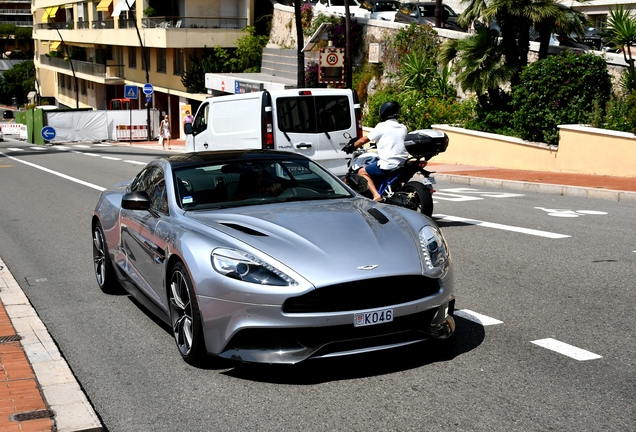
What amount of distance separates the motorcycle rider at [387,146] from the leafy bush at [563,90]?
10.4m

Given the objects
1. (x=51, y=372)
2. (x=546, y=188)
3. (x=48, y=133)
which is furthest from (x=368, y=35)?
(x=51, y=372)

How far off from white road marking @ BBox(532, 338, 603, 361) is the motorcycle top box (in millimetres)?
5225

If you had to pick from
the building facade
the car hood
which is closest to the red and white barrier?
the building facade

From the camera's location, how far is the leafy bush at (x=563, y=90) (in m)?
20.2

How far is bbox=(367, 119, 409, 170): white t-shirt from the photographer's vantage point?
10914mm

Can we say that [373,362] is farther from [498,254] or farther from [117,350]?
[498,254]

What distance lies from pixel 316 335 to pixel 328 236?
75cm

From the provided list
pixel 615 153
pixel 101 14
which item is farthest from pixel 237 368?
pixel 101 14

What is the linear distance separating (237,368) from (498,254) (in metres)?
4.69

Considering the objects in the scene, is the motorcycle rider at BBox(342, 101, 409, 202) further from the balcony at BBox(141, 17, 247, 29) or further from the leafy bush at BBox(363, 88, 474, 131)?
the balcony at BBox(141, 17, 247, 29)

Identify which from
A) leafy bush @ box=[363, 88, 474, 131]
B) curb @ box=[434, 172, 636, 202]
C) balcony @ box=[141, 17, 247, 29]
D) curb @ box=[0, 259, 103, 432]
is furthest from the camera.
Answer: balcony @ box=[141, 17, 247, 29]

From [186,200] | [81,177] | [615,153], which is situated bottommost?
[81,177]

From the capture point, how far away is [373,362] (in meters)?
5.79

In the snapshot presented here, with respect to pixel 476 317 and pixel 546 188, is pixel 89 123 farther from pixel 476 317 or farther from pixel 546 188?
pixel 476 317
